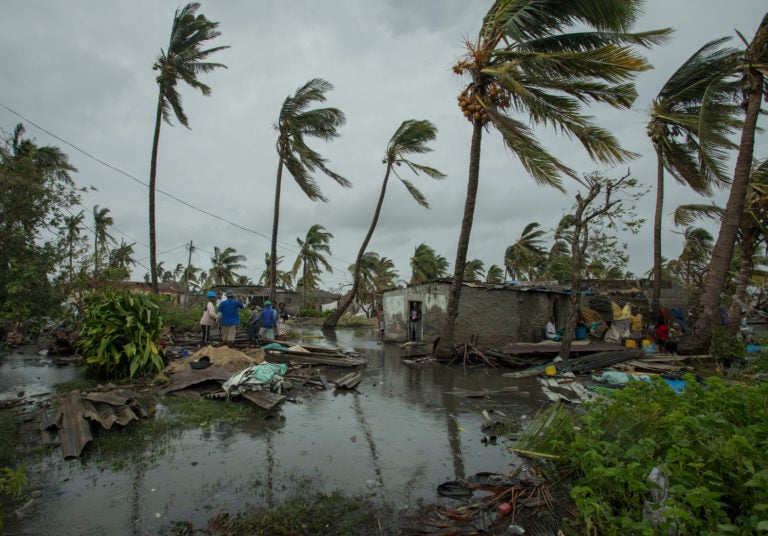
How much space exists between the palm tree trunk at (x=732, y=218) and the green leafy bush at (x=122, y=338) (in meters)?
12.3

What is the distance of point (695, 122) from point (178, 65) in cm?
1615

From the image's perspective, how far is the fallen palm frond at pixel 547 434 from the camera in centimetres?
394

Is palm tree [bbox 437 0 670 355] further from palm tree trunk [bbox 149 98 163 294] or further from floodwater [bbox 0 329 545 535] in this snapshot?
palm tree trunk [bbox 149 98 163 294]

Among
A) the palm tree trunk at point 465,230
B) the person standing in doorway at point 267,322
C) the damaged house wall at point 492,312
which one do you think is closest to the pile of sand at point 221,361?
the person standing in doorway at point 267,322

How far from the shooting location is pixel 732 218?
29.9 feet

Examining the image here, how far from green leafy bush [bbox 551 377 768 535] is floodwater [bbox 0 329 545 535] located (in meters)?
1.37

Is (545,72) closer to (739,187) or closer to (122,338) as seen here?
(739,187)

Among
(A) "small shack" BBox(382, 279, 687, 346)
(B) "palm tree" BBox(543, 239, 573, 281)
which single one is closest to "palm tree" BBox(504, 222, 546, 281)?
(B) "palm tree" BBox(543, 239, 573, 281)

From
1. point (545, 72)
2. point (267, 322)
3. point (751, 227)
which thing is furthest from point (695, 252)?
point (267, 322)

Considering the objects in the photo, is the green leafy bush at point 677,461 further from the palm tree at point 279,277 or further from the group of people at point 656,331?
the palm tree at point 279,277

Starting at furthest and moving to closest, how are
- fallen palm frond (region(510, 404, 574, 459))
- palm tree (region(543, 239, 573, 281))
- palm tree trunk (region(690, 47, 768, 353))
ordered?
palm tree (region(543, 239, 573, 281)) → palm tree trunk (region(690, 47, 768, 353)) → fallen palm frond (region(510, 404, 574, 459))

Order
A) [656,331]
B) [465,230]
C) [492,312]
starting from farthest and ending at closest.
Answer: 1. [492,312]
2. [656,331]
3. [465,230]

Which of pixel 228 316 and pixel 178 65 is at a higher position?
pixel 178 65

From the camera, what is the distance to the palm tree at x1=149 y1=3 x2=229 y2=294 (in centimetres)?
1466
